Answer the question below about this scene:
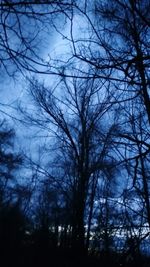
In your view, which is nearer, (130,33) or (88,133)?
(130,33)

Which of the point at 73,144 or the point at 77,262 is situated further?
the point at 73,144

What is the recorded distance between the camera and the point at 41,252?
13.7 feet

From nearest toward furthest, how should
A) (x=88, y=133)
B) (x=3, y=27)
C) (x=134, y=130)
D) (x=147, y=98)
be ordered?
1. (x=3, y=27)
2. (x=147, y=98)
3. (x=134, y=130)
4. (x=88, y=133)

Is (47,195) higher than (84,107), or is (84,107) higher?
(84,107)

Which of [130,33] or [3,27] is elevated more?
[130,33]

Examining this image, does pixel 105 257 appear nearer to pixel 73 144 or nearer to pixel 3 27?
pixel 3 27

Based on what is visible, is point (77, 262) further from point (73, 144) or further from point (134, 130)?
point (73, 144)

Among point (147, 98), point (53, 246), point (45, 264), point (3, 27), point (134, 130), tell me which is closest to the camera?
point (3, 27)

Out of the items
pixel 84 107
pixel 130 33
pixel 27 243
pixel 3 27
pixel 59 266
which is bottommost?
pixel 59 266

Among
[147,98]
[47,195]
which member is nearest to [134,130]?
[147,98]

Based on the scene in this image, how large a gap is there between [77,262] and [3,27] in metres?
3.30

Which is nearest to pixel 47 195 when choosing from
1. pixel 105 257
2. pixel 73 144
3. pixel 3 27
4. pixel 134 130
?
pixel 73 144

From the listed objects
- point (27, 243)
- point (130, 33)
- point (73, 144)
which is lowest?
point (27, 243)

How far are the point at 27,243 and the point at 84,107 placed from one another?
9.96m
